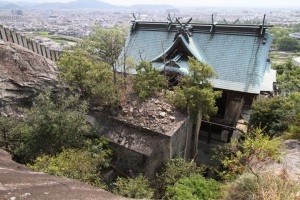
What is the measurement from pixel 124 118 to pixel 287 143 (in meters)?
6.85

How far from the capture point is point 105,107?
1140 centimetres

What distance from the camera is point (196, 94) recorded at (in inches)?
427

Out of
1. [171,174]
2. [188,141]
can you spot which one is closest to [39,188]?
[171,174]

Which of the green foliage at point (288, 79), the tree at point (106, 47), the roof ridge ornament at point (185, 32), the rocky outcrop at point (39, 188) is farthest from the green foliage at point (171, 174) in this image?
the green foliage at point (288, 79)

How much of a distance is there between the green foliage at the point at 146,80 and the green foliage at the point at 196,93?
1.11 meters

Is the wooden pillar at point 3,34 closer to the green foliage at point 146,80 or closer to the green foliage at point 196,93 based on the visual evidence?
the green foliage at point 146,80

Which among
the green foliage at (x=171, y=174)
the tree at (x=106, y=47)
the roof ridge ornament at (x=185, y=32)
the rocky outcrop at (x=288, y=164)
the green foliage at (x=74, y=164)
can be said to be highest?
the roof ridge ornament at (x=185, y=32)

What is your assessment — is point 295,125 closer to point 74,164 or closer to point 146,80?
point 146,80

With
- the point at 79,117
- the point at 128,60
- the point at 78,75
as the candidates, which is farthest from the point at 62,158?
the point at 128,60

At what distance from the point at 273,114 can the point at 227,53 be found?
589 centimetres

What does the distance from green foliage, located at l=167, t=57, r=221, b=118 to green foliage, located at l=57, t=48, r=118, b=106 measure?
3045 millimetres

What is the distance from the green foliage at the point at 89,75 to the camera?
1093 centimetres

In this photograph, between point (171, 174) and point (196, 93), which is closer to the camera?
point (171, 174)

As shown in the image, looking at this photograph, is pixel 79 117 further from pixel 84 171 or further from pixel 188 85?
pixel 188 85
